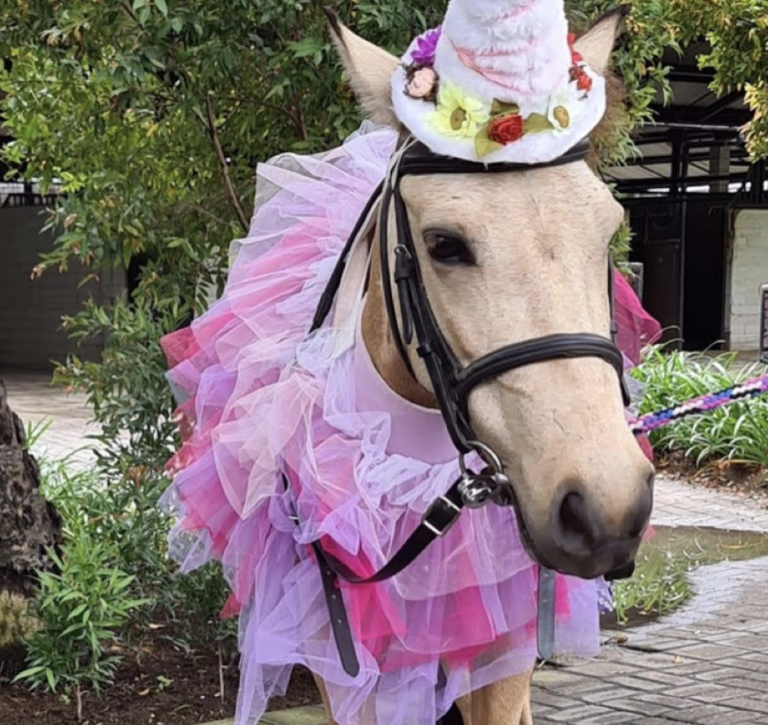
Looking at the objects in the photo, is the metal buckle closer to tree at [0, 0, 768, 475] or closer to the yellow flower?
the yellow flower

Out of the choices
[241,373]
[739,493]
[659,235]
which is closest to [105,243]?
[241,373]

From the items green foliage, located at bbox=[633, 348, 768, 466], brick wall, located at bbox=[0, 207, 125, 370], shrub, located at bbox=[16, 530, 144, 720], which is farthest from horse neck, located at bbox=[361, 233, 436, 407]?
brick wall, located at bbox=[0, 207, 125, 370]

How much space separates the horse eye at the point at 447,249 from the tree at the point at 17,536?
9.13 ft

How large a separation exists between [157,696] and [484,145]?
2973 millimetres

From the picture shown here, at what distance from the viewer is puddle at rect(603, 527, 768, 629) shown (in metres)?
6.09

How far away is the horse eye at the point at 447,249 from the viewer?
6.90 ft

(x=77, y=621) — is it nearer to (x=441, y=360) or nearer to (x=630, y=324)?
(x=630, y=324)

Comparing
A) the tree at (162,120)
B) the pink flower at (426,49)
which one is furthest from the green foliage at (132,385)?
the pink flower at (426,49)

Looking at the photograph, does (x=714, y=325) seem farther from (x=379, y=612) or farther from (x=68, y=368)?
(x=379, y=612)

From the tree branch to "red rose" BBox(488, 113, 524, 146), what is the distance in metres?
2.74

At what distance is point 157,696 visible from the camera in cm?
442

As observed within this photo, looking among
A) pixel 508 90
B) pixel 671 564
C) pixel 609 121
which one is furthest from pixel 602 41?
pixel 671 564

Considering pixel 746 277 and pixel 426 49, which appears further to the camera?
pixel 746 277

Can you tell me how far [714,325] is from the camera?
19.2m
